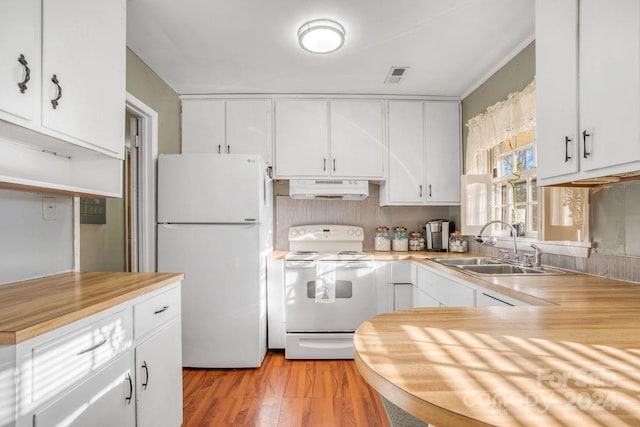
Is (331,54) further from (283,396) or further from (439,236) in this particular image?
(283,396)

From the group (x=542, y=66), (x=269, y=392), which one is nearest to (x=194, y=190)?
(x=269, y=392)

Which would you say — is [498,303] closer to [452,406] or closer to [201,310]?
[452,406]

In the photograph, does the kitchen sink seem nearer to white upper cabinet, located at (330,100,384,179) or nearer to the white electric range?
the white electric range

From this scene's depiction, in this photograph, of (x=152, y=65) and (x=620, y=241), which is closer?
(x=620, y=241)

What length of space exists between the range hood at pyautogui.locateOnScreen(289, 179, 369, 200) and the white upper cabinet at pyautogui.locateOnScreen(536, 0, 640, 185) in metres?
1.69

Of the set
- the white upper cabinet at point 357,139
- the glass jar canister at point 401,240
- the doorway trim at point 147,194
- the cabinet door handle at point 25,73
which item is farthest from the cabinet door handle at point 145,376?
the glass jar canister at point 401,240

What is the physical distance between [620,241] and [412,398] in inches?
68.3

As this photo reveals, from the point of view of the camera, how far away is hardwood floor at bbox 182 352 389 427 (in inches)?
78.0

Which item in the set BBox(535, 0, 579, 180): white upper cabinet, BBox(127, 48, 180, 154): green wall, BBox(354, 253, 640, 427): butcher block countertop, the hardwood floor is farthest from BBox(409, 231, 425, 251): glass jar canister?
BBox(127, 48, 180, 154): green wall

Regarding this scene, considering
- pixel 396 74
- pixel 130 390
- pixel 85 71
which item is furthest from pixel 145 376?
pixel 396 74

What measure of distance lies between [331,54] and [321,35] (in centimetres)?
39

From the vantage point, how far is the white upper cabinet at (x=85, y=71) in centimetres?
135

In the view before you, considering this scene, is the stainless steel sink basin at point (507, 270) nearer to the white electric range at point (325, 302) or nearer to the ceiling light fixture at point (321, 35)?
the white electric range at point (325, 302)

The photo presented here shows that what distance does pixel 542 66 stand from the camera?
1.68 metres
